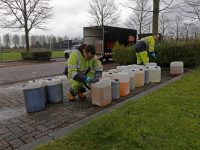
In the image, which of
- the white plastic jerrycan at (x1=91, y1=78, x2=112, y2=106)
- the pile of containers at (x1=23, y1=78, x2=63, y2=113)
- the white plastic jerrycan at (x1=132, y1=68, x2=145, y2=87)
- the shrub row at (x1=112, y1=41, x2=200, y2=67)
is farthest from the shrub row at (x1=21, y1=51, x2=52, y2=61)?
the white plastic jerrycan at (x1=91, y1=78, x2=112, y2=106)

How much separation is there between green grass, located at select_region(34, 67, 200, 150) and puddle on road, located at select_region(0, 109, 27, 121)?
5.45 feet

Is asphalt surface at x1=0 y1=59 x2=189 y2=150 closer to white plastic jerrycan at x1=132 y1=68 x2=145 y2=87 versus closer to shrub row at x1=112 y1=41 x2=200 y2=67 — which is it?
white plastic jerrycan at x1=132 y1=68 x2=145 y2=87

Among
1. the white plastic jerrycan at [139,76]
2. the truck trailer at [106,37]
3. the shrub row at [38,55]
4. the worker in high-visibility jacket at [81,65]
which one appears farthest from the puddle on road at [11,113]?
the shrub row at [38,55]

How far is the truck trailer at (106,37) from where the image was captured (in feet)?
43.7

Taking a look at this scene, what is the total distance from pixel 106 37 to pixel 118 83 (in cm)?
Result: 949

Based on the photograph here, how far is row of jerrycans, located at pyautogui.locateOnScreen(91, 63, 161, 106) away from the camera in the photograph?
3916 millimetres

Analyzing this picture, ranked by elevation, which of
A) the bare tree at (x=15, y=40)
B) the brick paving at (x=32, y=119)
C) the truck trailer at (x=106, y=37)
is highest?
the bare tree at (x=15, y=40)

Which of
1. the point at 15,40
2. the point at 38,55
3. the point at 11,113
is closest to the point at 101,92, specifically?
the point at 11,113

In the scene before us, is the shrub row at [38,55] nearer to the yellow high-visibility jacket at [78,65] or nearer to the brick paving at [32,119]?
the brick paving at [32,119]

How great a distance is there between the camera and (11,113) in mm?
3766

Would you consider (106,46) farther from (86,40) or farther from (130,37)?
(130,37)

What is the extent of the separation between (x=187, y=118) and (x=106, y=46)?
36.0 feet

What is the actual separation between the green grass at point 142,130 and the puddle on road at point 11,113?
1.66 metres

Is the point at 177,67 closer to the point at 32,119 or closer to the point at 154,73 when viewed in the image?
the point at 154,73
